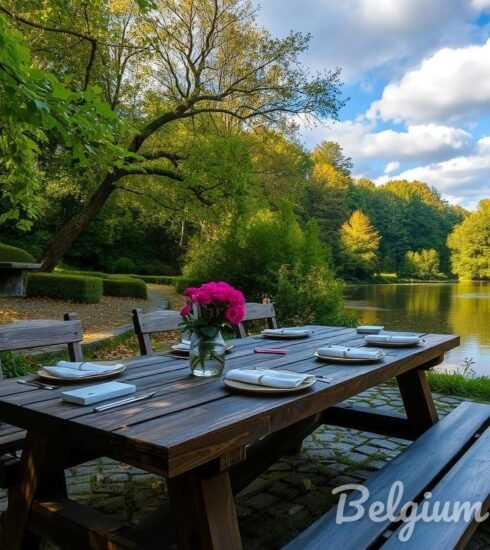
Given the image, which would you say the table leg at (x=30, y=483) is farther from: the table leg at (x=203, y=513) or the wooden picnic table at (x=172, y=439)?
the table leg at (x=203, y=513)

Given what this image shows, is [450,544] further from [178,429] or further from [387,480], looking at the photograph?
[178,429]

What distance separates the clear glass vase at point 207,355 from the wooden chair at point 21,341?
716 millimetres

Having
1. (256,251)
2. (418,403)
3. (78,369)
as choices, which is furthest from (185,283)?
(78,369)

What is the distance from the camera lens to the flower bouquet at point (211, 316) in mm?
1658

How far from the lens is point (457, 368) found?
6.23m

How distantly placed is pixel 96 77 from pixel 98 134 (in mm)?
8769

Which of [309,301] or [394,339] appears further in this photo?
[309,301]

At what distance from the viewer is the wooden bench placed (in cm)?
135

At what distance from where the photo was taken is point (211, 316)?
1.68m

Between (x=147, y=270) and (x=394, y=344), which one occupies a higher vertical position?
(x=147, y=270)

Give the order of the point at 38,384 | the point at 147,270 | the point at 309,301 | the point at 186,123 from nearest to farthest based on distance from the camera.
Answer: the point at 38,384 → the point at 309,301 → the point at 186,123 → the point at 147,270

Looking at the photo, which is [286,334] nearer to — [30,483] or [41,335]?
[41,335]

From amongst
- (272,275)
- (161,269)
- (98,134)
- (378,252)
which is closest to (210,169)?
(272,275)

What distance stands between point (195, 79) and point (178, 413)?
11.1 m
